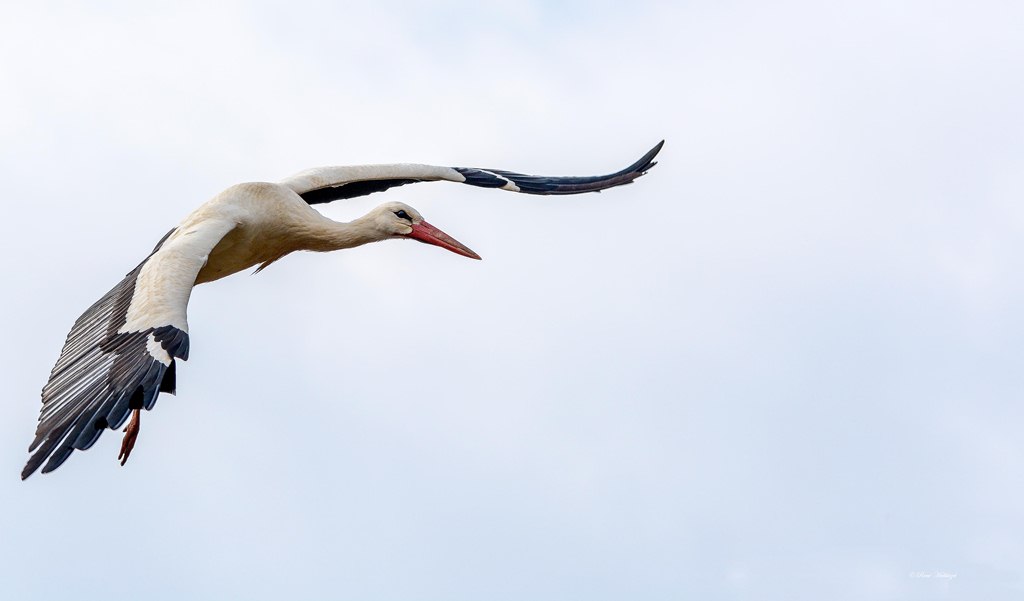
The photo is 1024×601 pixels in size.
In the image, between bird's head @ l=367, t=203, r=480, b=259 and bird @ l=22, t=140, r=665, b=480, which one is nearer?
bird @ l=22, t=140, r=665, b=480

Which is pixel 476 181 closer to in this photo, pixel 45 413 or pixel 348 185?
pixel 348 185

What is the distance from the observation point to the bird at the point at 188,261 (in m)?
Result: 9.38

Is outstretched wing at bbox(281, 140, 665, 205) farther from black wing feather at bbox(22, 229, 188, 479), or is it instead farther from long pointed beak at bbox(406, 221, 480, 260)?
black wing feather at bbox(22, 229, 188, 479)

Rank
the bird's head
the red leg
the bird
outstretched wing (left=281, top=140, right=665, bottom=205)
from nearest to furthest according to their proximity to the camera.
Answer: the bird, the red leg, the bird's head, outstretched wing (left=281, top=140, right=665, bottom=205)

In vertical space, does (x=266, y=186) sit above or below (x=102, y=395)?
above

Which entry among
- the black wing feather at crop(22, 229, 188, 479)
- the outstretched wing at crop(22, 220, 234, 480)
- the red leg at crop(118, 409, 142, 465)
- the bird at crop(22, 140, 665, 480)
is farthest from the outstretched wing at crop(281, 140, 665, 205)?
A: the black wing feather at crop(22, 229, 188, 479)

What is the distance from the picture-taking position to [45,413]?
9586mm

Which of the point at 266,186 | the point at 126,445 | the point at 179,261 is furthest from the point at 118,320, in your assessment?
the point at 266,186

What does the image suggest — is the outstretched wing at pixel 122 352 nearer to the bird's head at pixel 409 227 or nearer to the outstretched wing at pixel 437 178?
the bird's head at pixel 409 227

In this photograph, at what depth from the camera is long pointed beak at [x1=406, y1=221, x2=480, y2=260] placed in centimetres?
1307

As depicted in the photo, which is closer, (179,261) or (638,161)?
(179,261)

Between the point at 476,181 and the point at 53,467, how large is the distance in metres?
5.79

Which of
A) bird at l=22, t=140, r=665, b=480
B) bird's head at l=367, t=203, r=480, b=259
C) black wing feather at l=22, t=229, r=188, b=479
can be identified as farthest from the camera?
bird's head at l=367, t=203, r=480, b=259

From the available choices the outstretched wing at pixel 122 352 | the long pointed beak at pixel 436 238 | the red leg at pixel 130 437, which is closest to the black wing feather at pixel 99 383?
the outstretched wing at pixel 122 352
